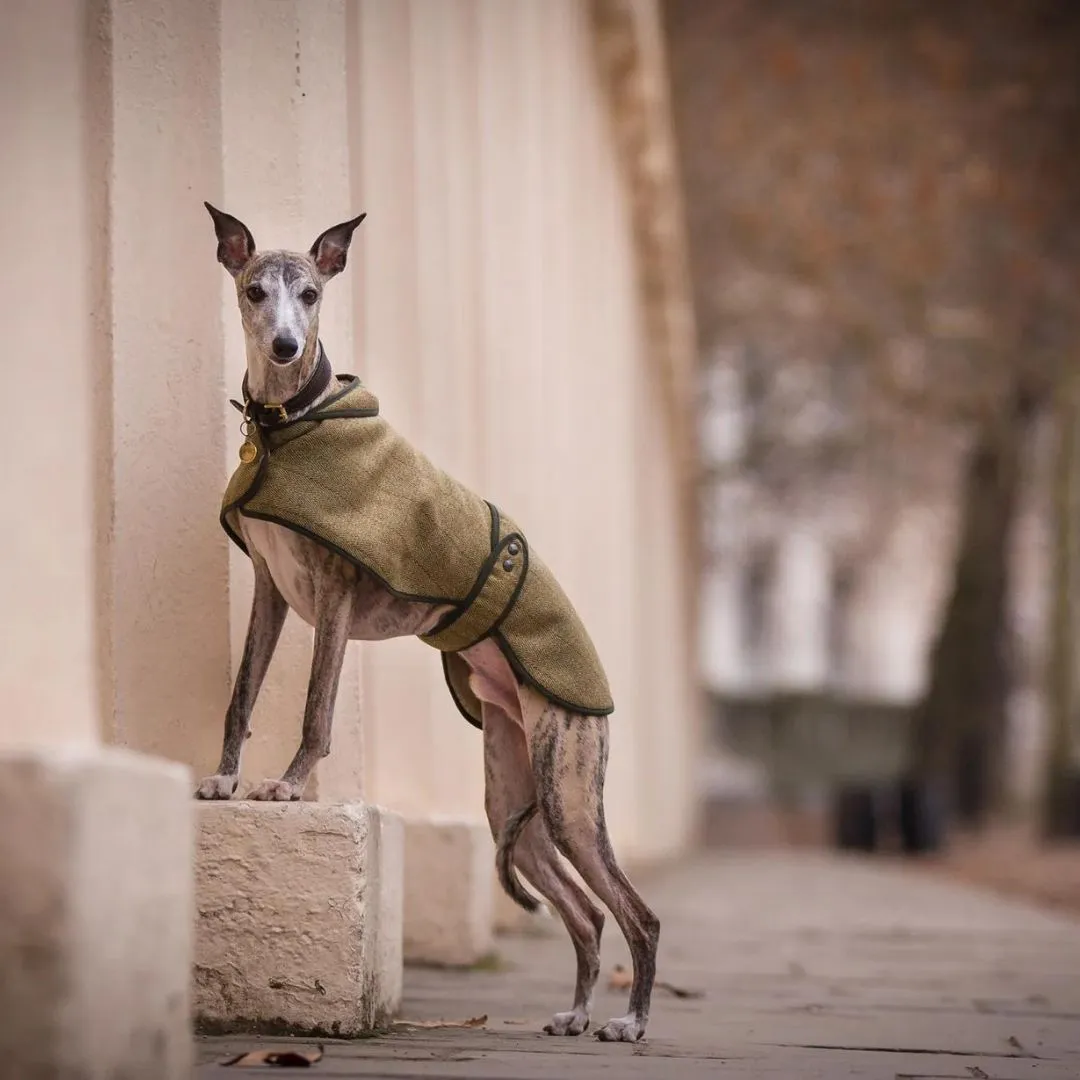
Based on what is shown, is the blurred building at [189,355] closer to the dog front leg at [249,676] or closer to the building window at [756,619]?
the dog front leg at [249,676]

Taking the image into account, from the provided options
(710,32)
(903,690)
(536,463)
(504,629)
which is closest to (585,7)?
(536,463)

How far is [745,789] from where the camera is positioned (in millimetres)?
32312

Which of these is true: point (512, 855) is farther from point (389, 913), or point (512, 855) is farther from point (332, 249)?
point (332, 249)

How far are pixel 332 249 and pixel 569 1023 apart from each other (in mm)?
2017

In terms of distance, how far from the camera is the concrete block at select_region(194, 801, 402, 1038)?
169 inches

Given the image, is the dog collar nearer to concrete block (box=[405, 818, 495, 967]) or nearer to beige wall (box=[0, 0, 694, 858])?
beige wall (box=[0, 0, 694, 858])

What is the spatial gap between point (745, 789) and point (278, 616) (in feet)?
93.6

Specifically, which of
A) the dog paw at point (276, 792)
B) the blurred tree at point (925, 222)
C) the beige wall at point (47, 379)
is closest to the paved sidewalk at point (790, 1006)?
the dog paw at point (276, 792)

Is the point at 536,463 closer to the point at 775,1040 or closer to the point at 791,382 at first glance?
the point at 775,1040

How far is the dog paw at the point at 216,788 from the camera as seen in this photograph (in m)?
4.33

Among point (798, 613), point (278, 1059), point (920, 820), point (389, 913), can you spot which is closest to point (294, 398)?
point (389, 913)

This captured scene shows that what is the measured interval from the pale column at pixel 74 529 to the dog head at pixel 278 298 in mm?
649

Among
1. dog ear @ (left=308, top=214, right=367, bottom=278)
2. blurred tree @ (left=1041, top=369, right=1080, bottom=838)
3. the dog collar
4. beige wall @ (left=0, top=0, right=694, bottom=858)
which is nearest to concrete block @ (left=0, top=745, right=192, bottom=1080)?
the dog collar

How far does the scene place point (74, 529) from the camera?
4.65m
